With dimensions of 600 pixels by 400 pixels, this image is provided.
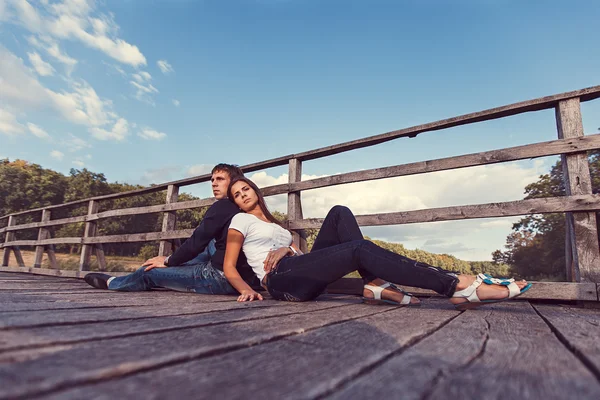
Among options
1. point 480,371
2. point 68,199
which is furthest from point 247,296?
point 68,199

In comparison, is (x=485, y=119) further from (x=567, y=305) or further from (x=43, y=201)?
(x=43, y=201)

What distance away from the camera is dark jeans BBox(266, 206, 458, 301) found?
183 cm

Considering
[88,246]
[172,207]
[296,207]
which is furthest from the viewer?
[88,246]

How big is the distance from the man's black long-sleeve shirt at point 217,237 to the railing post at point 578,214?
2178 mm

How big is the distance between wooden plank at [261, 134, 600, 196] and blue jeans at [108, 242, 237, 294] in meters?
1.09

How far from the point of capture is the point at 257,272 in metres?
2.38

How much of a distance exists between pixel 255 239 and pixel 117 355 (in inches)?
64.3

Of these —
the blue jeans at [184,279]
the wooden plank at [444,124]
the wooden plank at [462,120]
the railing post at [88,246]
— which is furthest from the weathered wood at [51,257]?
the wooden plank at [462,120]

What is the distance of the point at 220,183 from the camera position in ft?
10.0

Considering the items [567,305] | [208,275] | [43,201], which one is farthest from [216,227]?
[43,201]

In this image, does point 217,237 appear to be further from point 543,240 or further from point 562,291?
point 543,240

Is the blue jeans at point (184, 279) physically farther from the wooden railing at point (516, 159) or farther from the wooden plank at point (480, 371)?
the wooden plank at point (480, 371)

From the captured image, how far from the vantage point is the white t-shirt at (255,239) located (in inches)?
93.0

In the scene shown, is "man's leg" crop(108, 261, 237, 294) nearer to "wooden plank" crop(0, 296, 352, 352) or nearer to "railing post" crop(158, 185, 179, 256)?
"wooden plank" crop(0, 296, 352, 352)
